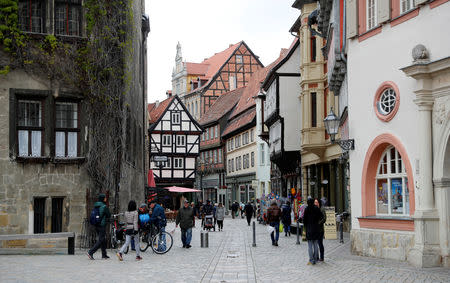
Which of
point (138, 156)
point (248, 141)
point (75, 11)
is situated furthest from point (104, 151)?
point (248, 141)

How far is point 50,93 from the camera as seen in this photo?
21.2 metres

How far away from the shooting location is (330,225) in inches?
971

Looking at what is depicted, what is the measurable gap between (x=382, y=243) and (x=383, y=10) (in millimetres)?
5618

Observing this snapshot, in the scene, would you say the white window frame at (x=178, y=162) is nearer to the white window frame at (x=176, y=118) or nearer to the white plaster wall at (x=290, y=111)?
the white window frame at (x=176, y=118)

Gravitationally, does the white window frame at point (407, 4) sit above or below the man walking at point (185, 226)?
above

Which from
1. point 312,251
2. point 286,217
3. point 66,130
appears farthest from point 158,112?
point 312,251

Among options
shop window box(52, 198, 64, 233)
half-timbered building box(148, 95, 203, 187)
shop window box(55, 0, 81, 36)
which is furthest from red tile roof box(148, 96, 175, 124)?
shop window box(52, 198, 64, 233)

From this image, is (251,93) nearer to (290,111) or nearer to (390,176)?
(290,111)

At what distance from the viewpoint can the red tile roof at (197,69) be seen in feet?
335

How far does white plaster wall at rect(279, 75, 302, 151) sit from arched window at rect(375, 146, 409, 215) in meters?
21.9

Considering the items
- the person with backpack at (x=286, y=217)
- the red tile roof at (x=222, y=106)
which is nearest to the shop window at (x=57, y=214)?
the person with backpack at (x=286, y=217)

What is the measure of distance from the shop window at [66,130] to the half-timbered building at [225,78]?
6622cm

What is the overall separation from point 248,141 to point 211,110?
2018 cm

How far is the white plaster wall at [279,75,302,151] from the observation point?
39.5 metres
